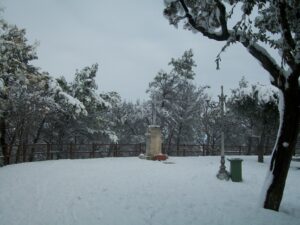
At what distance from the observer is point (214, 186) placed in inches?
509

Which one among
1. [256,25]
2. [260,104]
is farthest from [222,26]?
[260,104]

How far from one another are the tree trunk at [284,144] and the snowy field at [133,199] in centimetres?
61

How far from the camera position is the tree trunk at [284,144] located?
8.98 metres

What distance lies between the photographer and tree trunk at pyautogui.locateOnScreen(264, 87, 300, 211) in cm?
898

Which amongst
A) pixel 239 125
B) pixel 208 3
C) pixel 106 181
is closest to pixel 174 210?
pixel 106 181

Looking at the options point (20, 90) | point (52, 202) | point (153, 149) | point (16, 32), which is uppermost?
point (16, 32)

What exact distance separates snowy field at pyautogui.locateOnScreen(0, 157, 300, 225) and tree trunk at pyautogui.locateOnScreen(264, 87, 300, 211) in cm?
61

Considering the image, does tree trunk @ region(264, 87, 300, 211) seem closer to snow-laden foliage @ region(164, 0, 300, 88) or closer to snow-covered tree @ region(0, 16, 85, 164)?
snow-laden foliage @ region(164, 0, 300, 88)

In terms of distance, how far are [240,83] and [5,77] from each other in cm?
3071

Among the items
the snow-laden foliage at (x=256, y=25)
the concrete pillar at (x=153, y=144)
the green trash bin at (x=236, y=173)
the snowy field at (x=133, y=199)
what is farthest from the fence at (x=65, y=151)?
the snow-laden foliage at (x=256, y=25)

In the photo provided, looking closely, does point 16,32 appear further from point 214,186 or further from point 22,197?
point 214,186

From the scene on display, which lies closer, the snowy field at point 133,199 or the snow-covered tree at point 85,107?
the snowy field at point 133,199

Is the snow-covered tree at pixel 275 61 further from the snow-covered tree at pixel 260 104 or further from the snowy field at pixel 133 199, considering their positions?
the snow-covered tree at pixel 260 104

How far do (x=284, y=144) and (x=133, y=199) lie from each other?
4.80 meters
